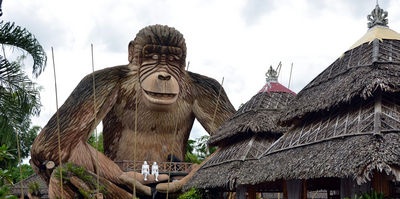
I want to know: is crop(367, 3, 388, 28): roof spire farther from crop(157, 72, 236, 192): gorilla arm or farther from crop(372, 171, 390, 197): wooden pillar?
crop(157, 72, 236, 192): gorilla arm

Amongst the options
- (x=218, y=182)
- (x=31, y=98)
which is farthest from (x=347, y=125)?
(x=31, y=98)

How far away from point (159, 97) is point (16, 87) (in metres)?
4.65

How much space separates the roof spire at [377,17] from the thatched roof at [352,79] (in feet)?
0.56

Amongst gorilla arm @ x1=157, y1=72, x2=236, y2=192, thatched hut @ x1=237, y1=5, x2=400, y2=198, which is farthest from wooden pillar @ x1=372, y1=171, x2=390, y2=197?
gorilla arm @ x1=157, y1=72, x2=236, y2=192

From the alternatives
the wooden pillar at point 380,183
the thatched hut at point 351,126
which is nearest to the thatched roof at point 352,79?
the thatched hut at point 351,126

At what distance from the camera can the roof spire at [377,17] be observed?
873 cm

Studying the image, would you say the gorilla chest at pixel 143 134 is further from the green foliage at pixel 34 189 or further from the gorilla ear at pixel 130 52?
the green foliage at pixel 34 189

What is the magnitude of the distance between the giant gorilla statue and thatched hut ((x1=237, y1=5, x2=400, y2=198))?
4.10 metres

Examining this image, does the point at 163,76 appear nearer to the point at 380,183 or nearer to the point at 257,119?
the point at 257,119

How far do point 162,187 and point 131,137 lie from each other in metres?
1.89

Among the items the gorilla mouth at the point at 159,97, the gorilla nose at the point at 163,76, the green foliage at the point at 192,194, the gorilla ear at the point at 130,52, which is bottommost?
the green foliage at the point at 192,194

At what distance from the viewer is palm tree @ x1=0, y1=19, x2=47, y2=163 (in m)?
8.72

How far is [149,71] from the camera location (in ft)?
42.9

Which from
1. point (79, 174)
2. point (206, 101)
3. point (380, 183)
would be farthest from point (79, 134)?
point (380, 183)
